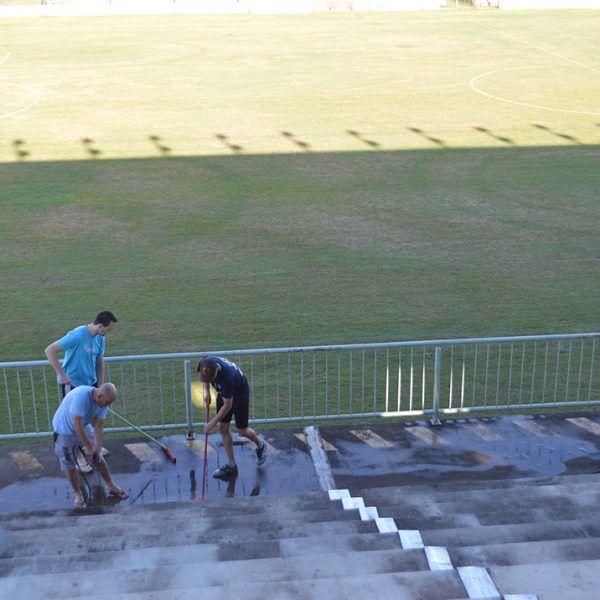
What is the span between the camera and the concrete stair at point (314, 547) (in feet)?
17.0

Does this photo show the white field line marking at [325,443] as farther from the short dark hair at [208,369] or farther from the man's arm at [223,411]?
the short dark hair at [208,369]

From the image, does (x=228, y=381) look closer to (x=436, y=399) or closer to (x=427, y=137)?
(x=436, y=399)

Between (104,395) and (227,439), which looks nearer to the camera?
(104,395)

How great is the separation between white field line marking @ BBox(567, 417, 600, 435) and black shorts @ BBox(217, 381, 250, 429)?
3.83 metres

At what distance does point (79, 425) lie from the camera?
27.2ft

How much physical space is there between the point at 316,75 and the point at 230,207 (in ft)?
54.0

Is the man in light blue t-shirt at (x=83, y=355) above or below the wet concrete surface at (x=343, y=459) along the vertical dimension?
above

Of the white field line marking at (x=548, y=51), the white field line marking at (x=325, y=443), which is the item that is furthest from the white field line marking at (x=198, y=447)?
the white field line marking at (x=548, y=51)

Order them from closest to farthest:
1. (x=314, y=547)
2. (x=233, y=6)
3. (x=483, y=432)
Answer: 1. (x=314, y=547)
2. (x=483, y=432)
3. (x=233, y=6)

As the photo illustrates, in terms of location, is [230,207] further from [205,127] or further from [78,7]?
[78,7]

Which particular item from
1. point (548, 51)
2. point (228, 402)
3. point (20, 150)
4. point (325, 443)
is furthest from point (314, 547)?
point (548, 51)

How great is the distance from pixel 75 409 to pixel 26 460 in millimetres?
1709

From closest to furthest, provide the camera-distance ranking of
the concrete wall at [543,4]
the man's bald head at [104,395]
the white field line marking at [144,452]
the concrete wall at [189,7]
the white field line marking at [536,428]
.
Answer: the man's bald head at [104,395], the white field line marking at [144,452], the white field line marking at [536,428], the concrete wall at [189,7], the concrete wall at [543,4]

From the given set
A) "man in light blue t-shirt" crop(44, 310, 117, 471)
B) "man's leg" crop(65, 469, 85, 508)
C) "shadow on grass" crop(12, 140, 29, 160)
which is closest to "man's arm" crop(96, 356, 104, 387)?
"man in light blue t-shirt" crop(44, 310, 117, 471)
